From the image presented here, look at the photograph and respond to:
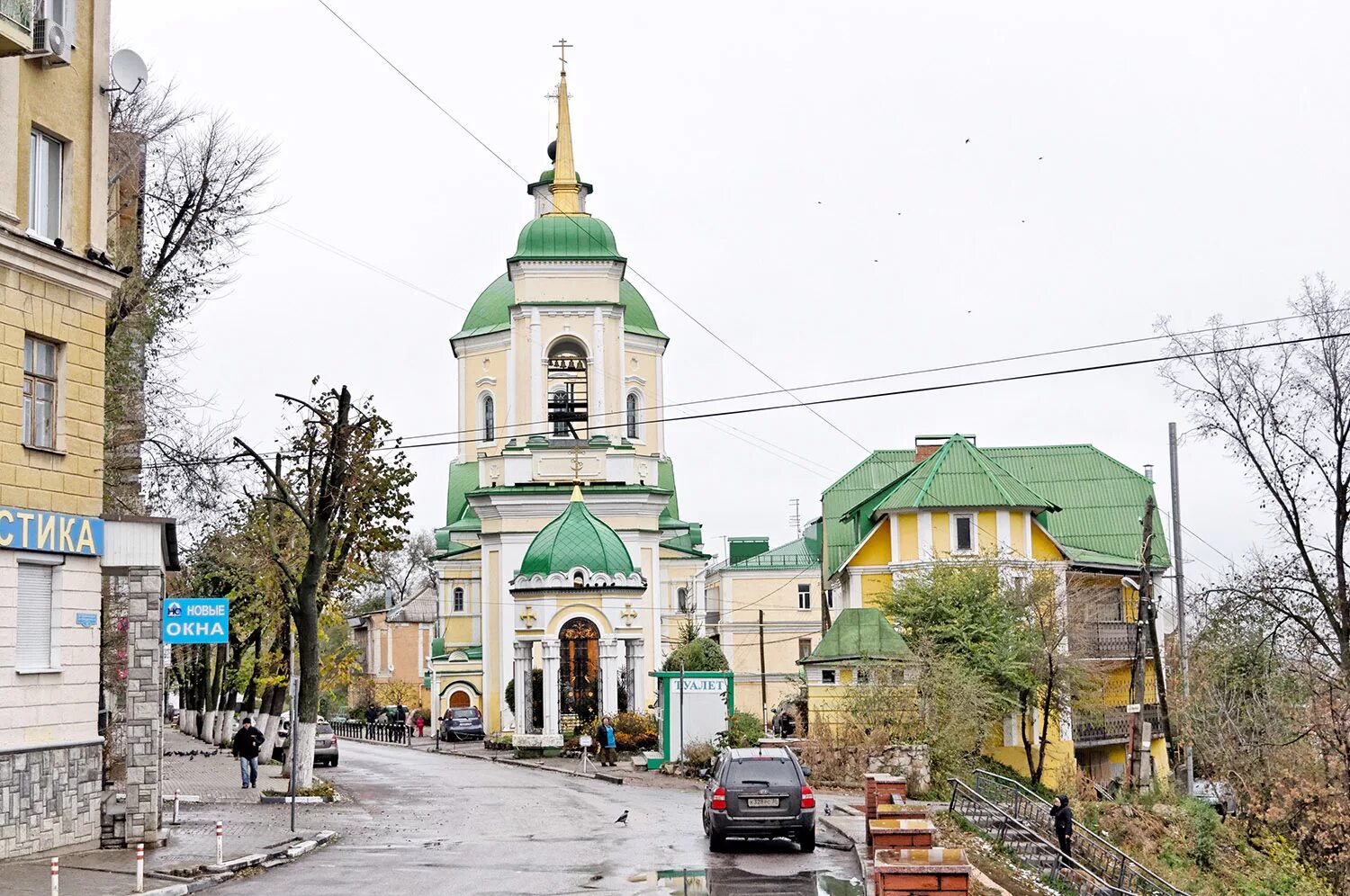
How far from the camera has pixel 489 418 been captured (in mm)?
70562

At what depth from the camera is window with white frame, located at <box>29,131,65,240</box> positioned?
20.6 metres

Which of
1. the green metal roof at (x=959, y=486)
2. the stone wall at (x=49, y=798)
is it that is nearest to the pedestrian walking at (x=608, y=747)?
the green metal roof at (x=959, y=486)

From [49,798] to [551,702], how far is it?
29591 millimetres

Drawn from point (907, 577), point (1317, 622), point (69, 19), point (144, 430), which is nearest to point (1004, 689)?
point (907, 577)

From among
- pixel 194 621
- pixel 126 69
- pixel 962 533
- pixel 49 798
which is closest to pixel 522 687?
pixel 962 533

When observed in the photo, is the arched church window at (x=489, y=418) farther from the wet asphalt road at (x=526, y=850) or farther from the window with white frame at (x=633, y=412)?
the wet asphalt road at (x=526, y=850)

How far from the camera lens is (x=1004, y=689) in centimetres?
4175

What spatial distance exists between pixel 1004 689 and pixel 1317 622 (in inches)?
352

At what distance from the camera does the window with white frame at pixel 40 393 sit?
20203mm

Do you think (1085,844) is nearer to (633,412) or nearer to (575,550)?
(575,550)

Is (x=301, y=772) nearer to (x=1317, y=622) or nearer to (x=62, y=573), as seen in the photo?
(x=62, y=573)

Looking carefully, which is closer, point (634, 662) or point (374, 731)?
point (634, 662)

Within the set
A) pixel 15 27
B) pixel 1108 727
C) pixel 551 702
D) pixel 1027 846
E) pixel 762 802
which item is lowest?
pixel 1027 846

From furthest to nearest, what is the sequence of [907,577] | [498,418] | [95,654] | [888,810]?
1. [498,418]
2. [907,577]
3. [95,654]
4. [888,810]
